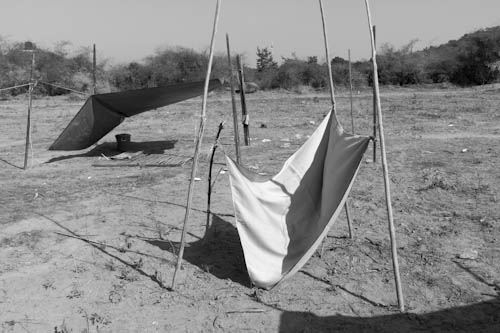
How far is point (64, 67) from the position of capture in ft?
74.7

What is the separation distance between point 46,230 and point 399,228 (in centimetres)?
305

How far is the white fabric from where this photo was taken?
11.0 ft

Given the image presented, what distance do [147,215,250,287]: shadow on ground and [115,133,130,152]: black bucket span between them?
13.7 ft

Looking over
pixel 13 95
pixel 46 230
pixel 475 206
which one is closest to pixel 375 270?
pixel 475 206

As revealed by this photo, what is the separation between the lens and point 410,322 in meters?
2.94

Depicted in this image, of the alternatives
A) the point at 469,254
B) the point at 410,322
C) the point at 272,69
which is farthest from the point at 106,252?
the point at 272,69

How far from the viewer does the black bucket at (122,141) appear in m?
8.20

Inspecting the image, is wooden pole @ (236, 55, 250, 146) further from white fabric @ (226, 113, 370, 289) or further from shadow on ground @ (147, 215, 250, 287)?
white fabric @ (226, 113, 370, 289)

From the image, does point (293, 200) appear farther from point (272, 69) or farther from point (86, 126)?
point (272, 69)

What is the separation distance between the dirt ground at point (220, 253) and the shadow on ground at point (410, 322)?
0.01 meters

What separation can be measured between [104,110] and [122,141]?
0.71 m

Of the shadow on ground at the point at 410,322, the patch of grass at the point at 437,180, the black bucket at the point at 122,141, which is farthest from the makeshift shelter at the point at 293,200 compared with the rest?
the black bucket at the point at 122,141

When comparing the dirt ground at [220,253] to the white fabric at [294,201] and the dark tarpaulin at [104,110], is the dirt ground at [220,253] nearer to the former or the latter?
the white fabric at [294,201]

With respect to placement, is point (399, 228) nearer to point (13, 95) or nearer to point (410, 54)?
point (13, 95)
